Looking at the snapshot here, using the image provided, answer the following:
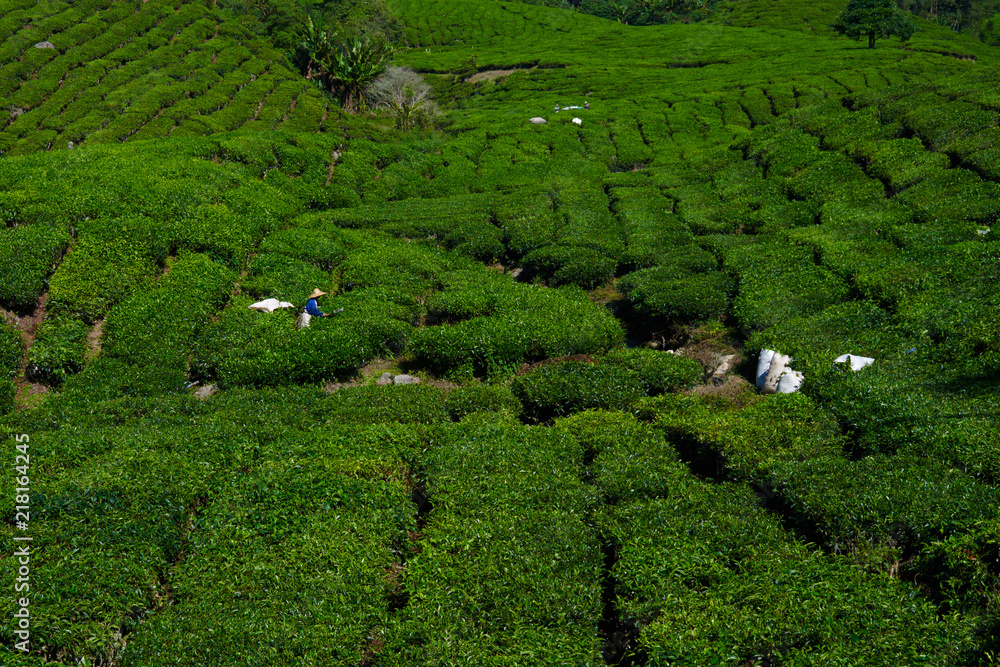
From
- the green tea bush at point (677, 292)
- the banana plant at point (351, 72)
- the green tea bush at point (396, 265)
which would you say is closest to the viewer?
the green tea bush at point (677, 292)

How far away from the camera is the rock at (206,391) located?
22.5 meters

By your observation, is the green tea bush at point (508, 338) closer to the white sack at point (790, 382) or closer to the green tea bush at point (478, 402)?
the green tea bush at point (478, 402)

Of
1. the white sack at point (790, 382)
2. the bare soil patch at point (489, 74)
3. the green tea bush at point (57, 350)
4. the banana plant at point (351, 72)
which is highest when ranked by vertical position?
the white sack at point (790, 382)

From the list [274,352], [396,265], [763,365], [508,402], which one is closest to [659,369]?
[763,365]

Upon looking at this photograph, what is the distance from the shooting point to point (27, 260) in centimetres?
2489

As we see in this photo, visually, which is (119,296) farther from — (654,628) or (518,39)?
(518,39)

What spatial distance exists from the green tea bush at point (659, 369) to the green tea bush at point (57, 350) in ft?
59.7

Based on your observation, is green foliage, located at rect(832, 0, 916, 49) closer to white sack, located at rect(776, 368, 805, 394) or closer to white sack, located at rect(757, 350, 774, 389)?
white sack, located at rect(757, 350, 774, 389)

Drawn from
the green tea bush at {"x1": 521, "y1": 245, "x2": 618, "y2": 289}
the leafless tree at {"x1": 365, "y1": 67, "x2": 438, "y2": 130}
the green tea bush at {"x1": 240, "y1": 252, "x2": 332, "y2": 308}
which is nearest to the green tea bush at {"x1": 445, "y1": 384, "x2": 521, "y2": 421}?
the green tea bush at {"x1": 240, "y1": 252, "x2": 332, "y2": 308}

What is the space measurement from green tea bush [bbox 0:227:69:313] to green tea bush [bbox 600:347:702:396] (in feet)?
67.9

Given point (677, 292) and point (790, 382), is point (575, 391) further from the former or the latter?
point (677, 292)

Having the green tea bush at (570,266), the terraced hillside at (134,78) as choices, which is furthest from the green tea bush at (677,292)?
Result: the terraced hillside at (134,78)

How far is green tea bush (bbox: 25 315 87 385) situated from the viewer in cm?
2228

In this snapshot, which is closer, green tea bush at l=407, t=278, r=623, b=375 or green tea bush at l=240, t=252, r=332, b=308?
green tea bush at l=407, t=278, r=623, b=375
